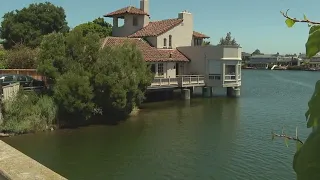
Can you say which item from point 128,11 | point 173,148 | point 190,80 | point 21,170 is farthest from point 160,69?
point 21,170

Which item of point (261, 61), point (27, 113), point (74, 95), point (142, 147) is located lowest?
point (142, 147)

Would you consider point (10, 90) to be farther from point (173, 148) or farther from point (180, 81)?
point (180, 81)

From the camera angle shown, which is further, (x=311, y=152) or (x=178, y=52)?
(x=178, y=52)

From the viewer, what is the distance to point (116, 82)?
2567 centimetres

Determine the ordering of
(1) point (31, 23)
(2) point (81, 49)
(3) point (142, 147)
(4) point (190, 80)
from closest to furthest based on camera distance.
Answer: (3) point (142, 147) → (2) point (81, 49) → (4) point (190, 80) → (1) point (31, 23)

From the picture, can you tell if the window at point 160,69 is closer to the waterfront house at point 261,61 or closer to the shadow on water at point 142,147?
the shadow on water at point 142,147

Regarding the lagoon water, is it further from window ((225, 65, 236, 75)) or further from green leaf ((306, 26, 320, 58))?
green leaf ((306, 26, 320, 58))

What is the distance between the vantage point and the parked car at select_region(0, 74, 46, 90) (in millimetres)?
25894

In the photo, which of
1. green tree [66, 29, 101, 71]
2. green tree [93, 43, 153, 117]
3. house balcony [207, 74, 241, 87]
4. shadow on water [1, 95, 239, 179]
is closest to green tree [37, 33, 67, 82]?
green tree [66, 29, 101, 71]

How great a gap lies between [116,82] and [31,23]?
137 ft

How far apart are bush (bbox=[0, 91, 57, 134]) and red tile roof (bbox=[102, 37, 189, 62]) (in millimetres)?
14190

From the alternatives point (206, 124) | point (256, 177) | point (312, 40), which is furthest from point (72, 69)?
point (312, 40)

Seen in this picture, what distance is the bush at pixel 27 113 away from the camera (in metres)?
22.5

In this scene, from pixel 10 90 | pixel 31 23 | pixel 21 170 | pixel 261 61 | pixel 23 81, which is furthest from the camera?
pixel 261 61
